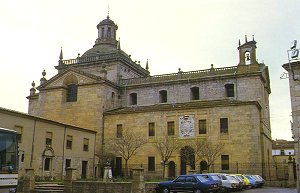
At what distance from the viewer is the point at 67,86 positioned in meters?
47.4

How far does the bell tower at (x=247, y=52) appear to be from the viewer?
138 ft

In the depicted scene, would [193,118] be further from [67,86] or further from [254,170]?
[67,86]

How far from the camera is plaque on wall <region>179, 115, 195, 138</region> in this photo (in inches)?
1568

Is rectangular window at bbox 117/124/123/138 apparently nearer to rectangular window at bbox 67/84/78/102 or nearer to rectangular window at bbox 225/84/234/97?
rectangular window at bbox 67/84/78/102

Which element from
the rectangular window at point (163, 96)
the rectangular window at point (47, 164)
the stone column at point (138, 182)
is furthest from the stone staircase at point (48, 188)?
the rectangular window at point (163, 96)

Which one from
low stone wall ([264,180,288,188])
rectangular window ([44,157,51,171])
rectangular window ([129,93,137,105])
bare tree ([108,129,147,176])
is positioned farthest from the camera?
rectangular window ([129,93,137,105])

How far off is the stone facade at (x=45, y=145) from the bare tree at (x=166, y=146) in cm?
806

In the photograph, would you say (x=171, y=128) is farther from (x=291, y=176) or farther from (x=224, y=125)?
(x=291, y=176)

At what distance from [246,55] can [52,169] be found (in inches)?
988

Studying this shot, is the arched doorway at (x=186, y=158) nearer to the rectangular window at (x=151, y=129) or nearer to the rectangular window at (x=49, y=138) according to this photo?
the rectangular window at (x=151, y=129)

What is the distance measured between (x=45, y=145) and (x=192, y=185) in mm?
17149

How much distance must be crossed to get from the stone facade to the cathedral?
133 cm

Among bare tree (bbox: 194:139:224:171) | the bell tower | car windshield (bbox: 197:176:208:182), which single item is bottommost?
car windshield (bbox: 197:176:208:182)

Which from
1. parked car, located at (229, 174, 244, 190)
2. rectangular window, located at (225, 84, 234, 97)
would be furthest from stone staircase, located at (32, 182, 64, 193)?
rectangular window, located at (225, 84, 234, 97)
